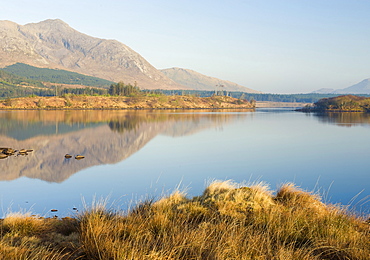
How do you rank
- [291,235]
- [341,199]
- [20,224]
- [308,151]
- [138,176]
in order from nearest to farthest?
[291,235] → [20,224] → [341,199] → [138,176] → [308,151]

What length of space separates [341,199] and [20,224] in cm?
1417

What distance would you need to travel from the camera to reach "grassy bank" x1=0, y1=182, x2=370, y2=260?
204 inches

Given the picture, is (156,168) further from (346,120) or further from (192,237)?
(346,120)

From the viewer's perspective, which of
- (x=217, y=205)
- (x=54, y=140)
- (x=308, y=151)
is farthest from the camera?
(x=54, y=140)

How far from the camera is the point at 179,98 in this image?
650 ft

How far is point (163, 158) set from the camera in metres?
27.7

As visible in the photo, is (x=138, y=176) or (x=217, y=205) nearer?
(x=217, y=205)

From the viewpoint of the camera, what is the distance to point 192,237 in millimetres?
5676

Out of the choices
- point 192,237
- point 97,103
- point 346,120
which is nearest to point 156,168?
point 192,237

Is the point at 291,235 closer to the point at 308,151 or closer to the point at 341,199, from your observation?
the point at 341,199

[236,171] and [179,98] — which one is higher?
[179,98]

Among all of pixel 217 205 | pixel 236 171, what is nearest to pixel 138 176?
pixel 236 171

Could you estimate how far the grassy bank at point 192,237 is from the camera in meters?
Result: 5.18

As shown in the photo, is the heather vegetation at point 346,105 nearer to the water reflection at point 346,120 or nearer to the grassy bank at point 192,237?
the water reflection at point 346,120
